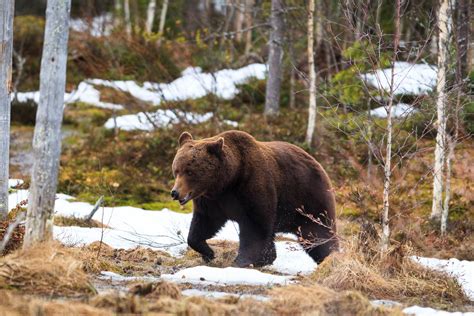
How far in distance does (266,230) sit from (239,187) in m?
0.61

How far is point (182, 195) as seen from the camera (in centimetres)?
890

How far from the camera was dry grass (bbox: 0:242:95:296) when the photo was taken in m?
6.54

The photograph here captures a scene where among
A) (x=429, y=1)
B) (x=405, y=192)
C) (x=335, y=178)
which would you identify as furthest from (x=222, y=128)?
(x=429, y=1)

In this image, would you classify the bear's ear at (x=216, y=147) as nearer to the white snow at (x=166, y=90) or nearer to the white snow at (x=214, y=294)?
the white snow at (x=214, y=294)

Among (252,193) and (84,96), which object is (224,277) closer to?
(252,193)

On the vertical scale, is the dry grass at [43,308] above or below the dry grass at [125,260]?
above

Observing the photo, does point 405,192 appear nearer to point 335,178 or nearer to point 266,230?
point 335,178

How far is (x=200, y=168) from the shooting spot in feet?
29.8

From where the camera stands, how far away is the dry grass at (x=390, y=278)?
789 centimetres

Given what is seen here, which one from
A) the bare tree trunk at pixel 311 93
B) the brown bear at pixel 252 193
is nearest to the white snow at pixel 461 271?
the brown bear at pixel 252 193

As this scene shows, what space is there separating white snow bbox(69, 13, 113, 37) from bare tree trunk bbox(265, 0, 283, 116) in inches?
234

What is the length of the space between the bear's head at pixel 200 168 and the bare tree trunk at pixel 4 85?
6.49ft

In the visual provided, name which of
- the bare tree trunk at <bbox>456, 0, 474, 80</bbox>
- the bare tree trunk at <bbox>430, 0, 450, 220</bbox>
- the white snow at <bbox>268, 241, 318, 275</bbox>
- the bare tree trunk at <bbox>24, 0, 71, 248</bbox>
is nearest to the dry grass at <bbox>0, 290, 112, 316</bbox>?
the bare tree trunk at <bbox>24, 0, 71, 248</bbox>

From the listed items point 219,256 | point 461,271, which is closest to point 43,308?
point 219,256
